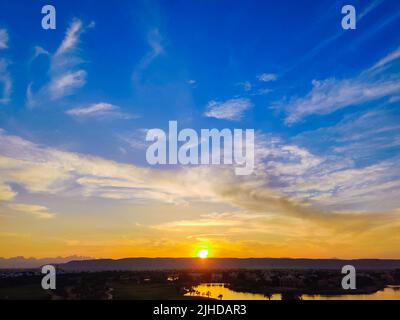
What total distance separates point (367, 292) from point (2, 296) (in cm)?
5736

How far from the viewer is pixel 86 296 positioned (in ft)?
172

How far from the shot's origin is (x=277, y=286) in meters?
80.1
